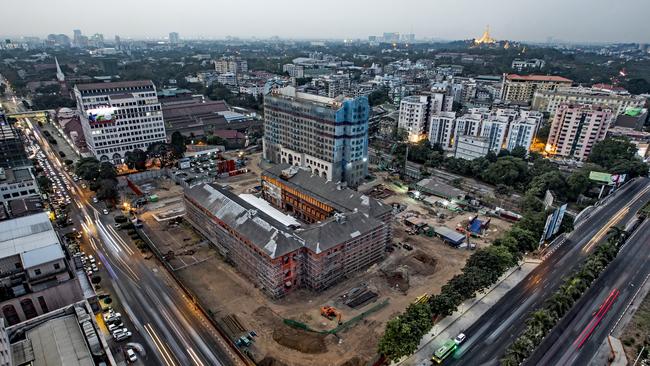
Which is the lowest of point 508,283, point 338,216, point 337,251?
point 508,283

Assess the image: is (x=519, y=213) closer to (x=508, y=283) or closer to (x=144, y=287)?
(x=508, y=283)

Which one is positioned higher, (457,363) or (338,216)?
(338,216)

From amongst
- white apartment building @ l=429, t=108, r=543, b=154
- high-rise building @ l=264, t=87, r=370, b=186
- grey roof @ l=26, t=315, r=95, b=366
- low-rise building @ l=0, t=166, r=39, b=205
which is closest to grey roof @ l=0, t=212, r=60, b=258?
grey roof @ l=26, t=315, r=95, b=366

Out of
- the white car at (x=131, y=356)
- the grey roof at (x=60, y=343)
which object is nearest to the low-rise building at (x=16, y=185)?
the grey roof at (x=60, y=343)

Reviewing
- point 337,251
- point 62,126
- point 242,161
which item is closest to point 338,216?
point 337,251

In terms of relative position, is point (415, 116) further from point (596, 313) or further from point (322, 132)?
point (596, 313)

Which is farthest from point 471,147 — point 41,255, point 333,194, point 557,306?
point 41,255
